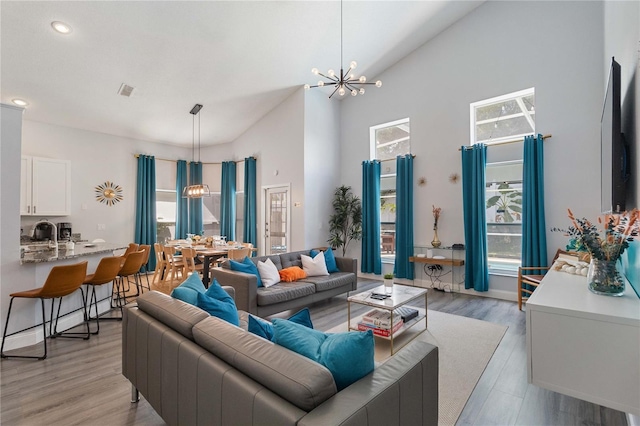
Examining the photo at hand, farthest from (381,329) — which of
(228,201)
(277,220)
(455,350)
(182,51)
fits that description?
(228,201)

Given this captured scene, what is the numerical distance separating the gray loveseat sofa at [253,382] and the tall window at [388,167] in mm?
5262

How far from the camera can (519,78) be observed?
16.4 feet

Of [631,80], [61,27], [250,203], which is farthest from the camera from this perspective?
[250,203]

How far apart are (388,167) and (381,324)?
4.17m

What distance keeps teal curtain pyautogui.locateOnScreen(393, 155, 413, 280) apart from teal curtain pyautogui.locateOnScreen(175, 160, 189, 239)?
217 inches

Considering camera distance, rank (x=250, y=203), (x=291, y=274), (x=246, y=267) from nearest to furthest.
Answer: (x=246, y=267) < (x=291, y=274) < (x=250, y=203)

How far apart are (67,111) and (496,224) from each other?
26.1 ft

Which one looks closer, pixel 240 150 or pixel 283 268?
pixel 283 268

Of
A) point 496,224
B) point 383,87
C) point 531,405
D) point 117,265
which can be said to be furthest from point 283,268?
point 383,87

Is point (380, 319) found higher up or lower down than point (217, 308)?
lower down

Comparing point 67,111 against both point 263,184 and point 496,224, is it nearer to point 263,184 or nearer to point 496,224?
point 263,184

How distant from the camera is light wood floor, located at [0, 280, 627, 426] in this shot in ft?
6.82

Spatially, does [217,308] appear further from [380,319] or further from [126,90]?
[126,90]

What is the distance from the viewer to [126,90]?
17.4 ft
